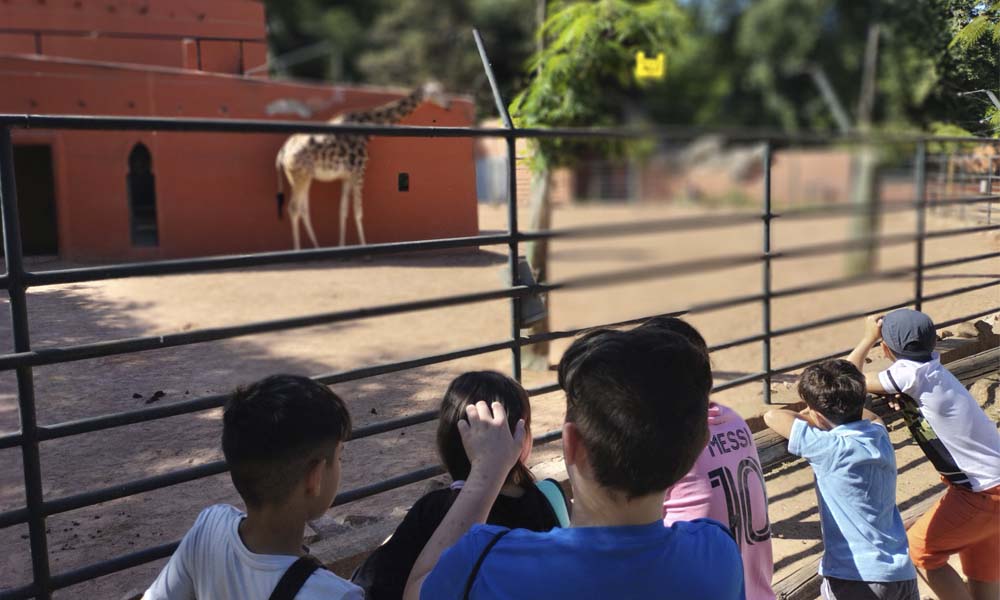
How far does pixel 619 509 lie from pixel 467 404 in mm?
446

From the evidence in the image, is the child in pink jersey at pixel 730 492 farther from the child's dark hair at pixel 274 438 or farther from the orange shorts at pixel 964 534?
the orange shorts at pixel 964 534

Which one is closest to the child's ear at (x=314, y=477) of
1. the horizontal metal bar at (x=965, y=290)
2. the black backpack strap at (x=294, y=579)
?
the black backpack strap at (x=294, y=579)

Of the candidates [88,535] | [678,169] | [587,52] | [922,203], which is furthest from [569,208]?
[88,535]

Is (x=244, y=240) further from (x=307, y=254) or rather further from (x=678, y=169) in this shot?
(x=678, y=169)

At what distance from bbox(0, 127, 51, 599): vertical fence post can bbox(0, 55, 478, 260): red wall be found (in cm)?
609

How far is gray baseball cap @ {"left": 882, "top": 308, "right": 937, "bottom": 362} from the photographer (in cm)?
303

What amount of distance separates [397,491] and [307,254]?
62.3 inches

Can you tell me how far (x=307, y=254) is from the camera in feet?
8.93

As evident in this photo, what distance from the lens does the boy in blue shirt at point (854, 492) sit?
255 centimetres

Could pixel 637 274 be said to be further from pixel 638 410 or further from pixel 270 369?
pixel 270 369

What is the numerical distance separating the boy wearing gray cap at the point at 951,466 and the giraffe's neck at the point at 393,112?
7667 millimetres

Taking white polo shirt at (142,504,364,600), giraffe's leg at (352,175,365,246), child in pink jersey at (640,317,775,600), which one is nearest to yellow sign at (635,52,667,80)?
A: giraffe's leg at (352,175,365,246)

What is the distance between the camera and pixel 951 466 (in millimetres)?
3004

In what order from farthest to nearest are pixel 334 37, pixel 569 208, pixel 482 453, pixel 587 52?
pixel 334 37
pixel 569 208
pixel 587 52
pixel 482 453
